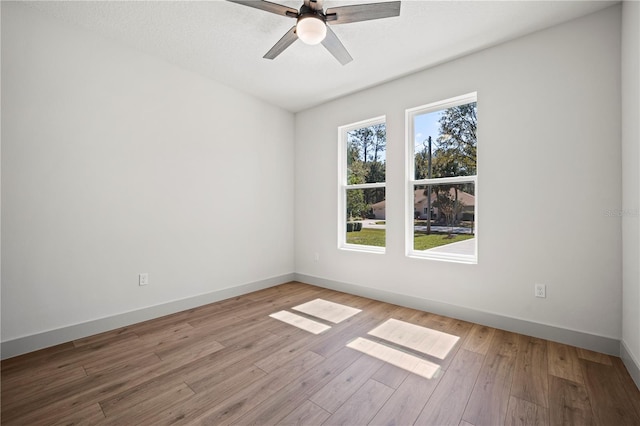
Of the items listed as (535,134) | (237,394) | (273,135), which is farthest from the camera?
(273,135)

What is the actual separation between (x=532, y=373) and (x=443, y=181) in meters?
1.93

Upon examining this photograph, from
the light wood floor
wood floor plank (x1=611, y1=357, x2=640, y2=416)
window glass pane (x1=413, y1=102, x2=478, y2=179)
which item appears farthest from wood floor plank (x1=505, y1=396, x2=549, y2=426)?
window glass pane (x1=413, y1=102, x2=478, y2=179)

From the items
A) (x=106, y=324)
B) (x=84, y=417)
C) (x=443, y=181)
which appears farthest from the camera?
(x=443, y=181)

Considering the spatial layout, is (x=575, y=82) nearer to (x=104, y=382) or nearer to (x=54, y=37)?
(x=104, y=382)

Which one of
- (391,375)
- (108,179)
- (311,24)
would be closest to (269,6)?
(311,24)

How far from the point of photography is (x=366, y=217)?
3977 mm

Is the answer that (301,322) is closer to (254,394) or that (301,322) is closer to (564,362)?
(254,394)

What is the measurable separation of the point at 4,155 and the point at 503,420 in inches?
152

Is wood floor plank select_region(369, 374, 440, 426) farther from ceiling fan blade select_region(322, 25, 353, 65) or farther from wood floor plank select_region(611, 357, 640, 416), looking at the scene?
ceiling fan blade select_region(322, 25, 353, 65)

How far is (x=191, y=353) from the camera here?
2.29m

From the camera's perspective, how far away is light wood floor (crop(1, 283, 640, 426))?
159cm

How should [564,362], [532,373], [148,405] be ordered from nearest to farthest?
[148,405], [532,373], [564,362]

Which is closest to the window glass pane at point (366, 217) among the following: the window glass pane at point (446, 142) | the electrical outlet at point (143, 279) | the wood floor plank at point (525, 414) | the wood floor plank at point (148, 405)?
the window glass pane at point (446, 142)

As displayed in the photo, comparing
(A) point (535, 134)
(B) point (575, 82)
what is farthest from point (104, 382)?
(B) point (575, 82)
